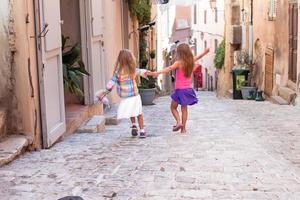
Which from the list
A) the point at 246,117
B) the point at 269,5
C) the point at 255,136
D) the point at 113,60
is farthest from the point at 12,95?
the point at 269,5

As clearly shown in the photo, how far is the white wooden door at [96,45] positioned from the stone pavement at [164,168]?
127 cm

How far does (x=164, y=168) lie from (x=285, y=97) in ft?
30.7

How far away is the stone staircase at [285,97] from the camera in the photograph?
13211 mm

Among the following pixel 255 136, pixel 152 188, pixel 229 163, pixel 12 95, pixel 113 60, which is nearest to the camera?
pixel 152 188

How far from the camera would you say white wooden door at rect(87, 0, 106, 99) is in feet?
28.3

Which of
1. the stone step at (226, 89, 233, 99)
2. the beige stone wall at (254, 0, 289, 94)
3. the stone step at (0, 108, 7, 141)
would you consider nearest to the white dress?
the stone step at (0, 108, 7, 141)

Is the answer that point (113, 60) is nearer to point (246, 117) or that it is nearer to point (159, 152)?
point (246, 117)

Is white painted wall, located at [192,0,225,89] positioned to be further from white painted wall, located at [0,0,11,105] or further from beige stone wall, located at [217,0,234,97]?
white painted wall, located at [0,0,11,105]

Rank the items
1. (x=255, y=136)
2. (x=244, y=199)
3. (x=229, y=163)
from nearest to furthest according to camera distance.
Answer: (x=244, y=199), (x=229, y=163), (x=255, y=136)

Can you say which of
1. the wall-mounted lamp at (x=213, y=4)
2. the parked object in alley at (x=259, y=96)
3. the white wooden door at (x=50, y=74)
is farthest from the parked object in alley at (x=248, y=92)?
the wall-mounted lamp at (x=213, y=4)

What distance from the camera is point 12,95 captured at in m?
5.82

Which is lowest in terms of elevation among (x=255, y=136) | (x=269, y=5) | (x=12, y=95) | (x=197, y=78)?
(x=197, y=78)

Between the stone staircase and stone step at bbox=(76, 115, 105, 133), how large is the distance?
622 cm

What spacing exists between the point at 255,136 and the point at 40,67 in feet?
10.6
